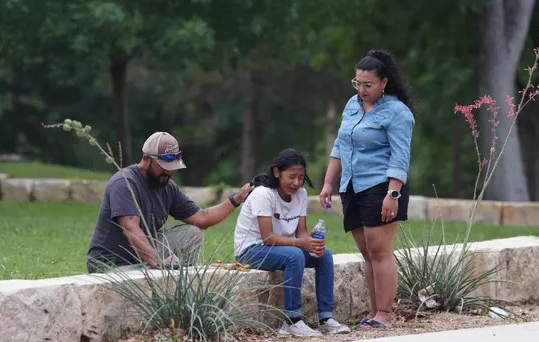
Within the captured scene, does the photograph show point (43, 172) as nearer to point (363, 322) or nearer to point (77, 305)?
point (363, 322)

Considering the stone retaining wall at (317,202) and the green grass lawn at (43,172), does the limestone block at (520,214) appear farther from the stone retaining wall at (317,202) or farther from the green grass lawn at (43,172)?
the green grass lawn at (43,172)

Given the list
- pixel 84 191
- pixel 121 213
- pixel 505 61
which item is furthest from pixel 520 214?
pixel 121 213

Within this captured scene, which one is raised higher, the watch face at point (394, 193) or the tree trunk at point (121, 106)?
the tree trunk at point (121, 106)

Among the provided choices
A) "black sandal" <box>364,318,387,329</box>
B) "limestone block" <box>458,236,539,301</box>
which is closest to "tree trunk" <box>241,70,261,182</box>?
"limestone block" <box>458,236,539,301</box>

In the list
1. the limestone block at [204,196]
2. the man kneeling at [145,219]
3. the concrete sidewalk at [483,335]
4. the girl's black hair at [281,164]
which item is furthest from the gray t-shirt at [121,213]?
the limestone block at [204,196]

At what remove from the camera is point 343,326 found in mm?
7445

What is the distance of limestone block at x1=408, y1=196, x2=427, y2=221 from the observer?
18.3 meters

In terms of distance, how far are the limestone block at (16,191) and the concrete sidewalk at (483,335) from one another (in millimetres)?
13748

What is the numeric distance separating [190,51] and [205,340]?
12460mm

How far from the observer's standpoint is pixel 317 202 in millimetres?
18141

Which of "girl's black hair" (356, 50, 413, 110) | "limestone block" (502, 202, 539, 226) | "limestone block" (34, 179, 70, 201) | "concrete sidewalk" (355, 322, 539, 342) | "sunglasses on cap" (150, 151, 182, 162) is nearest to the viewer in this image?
"concrete sidewalk" (355, 322, 539, 342)

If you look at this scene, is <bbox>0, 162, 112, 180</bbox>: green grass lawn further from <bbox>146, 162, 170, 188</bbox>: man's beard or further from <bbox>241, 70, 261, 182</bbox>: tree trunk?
<bbox>146, 162, 170, 188</bbox>: man's beard

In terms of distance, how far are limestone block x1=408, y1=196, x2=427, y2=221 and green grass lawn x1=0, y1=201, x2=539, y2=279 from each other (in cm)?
83

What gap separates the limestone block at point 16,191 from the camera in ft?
66.0
